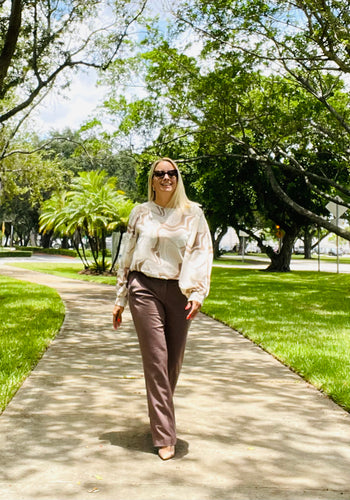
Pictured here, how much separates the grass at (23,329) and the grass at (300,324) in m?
2.83

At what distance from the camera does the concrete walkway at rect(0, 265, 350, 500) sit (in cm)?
332

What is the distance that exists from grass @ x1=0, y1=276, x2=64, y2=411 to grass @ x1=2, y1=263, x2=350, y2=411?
283 cm

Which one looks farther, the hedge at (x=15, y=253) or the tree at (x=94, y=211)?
the hedge at (x=15, y=253)

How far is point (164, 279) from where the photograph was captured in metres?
4.10

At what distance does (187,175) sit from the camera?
34.1m

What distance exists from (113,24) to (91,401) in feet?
42.0

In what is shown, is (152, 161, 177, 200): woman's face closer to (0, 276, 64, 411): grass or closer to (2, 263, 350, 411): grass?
(0, 276, 64, 411): grass

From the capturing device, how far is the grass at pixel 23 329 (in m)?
6.01

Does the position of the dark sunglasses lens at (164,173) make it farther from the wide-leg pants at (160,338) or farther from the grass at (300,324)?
the grass at (300,324)

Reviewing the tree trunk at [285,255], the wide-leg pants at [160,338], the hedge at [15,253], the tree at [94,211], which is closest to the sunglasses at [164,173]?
the wide-leg pants at [160,338]

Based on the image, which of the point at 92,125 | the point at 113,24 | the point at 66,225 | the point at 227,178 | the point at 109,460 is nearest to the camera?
the point at 109,460

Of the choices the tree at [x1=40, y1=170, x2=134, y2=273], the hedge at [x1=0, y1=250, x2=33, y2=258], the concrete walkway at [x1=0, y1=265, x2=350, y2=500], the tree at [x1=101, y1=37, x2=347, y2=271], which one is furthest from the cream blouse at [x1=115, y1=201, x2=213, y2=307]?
the hedge at [x1=0, y1=250, x2=33, y2=258]

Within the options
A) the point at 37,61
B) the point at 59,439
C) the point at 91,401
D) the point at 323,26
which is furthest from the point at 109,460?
the point at 37,61

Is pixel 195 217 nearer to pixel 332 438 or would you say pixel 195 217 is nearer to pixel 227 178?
pixel 332 438
